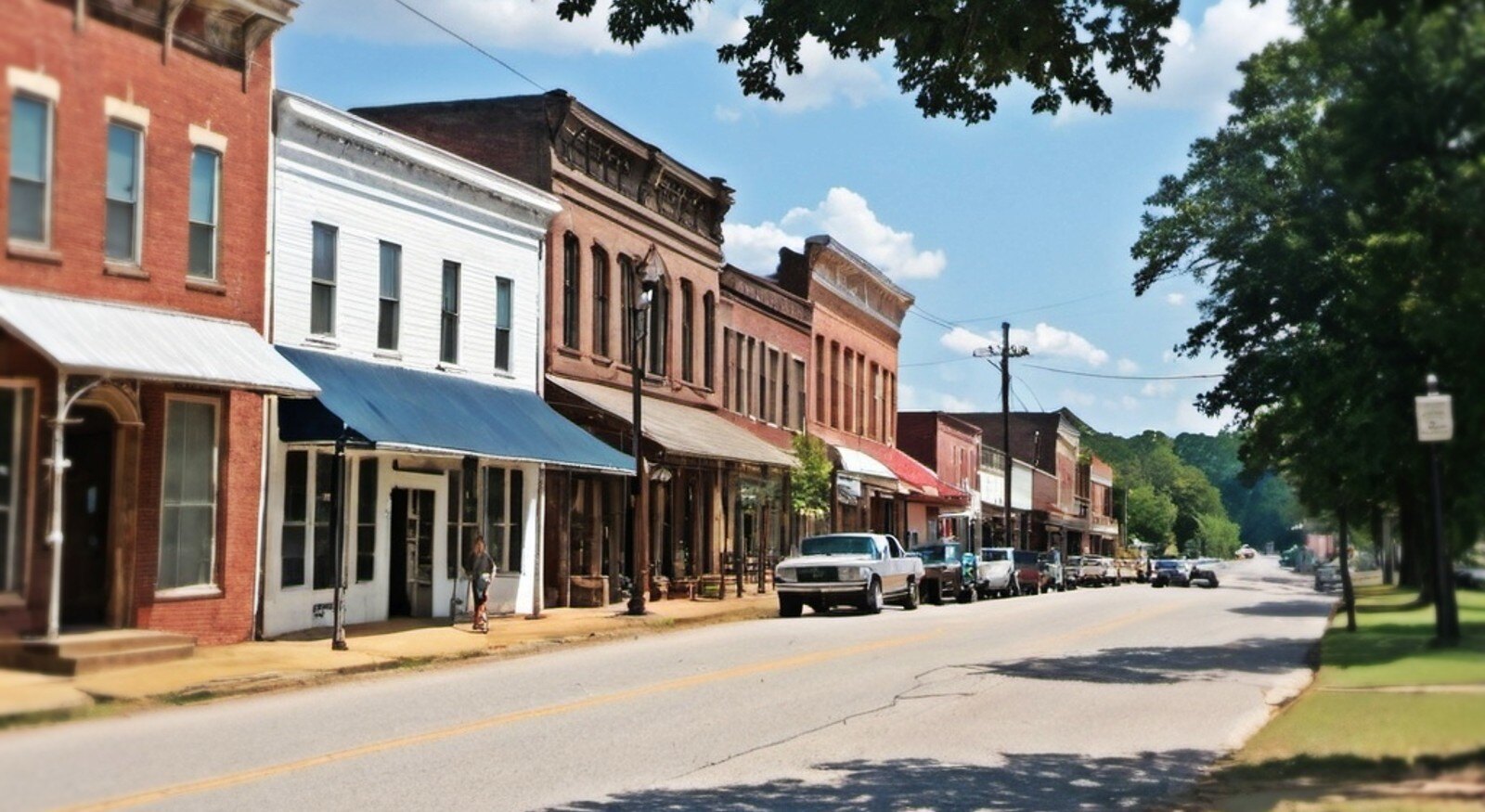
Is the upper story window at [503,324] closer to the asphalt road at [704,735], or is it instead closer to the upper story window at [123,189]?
the asphalt road at [704,735]

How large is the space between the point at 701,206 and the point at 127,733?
3604cm

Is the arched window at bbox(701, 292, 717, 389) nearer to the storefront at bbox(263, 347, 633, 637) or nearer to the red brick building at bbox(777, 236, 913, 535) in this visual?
the red brick building at bbox(777, 236, 913, 535)

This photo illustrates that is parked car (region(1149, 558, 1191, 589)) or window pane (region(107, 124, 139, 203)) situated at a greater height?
window pane (region(107, 124, 139, 203))

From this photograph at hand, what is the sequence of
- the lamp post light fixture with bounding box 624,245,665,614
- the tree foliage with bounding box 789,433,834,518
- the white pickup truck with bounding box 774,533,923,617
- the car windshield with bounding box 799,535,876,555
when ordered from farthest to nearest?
the tree foliage with bounding box 789,433,834,518 → the car windshield with bounding box 799,535,876,555 → the white pickup truck with bounding box 774,533,923,617 → the lamp post light fixture with bounding box 624,245,665,614

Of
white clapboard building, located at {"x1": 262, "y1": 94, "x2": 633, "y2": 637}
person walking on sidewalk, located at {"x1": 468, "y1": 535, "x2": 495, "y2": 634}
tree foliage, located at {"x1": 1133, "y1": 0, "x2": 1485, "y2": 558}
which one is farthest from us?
person walking on sidewalk, located at {"x1": 468, "y1": 535, "x2": 495, "y2": 634}

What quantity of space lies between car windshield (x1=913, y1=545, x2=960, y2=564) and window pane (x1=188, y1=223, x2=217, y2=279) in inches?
1479

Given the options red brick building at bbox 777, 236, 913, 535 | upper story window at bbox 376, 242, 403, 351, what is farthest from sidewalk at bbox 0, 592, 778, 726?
red brick building at bbox 777, 236, 913, 535

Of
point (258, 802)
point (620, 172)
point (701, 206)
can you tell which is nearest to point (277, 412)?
point (258, 802)

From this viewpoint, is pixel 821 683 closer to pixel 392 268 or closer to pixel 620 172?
pixel 392 268

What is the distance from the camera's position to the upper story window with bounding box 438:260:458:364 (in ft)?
84.6

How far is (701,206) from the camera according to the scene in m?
39.7

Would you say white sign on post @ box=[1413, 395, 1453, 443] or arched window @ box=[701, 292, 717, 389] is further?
arched window @ box=[701, 292, 717, 389]

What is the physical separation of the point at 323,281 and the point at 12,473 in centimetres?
2009

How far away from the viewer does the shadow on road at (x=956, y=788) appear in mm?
9328
